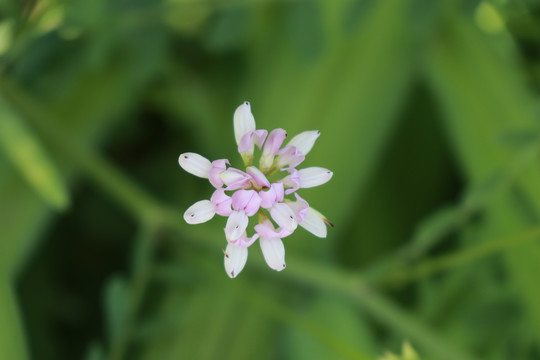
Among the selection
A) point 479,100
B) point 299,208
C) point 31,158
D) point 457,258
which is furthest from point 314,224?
point 479,100

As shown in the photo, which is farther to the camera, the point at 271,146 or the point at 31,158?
the point at 31,158

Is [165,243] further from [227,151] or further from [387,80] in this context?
[387,80]

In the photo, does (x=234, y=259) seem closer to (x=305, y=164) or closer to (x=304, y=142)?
(x=304, y=142)

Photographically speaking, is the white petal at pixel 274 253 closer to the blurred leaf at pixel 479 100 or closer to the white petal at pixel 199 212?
the white petal at pixel 199 212

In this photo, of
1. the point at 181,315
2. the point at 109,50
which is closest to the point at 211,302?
the point at 181,315

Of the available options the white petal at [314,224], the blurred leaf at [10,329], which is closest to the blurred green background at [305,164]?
the blurred leaf at [10,329]

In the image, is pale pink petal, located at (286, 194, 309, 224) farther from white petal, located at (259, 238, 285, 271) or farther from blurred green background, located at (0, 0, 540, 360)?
blurred green background, located at (0, 0, 540, 360)
